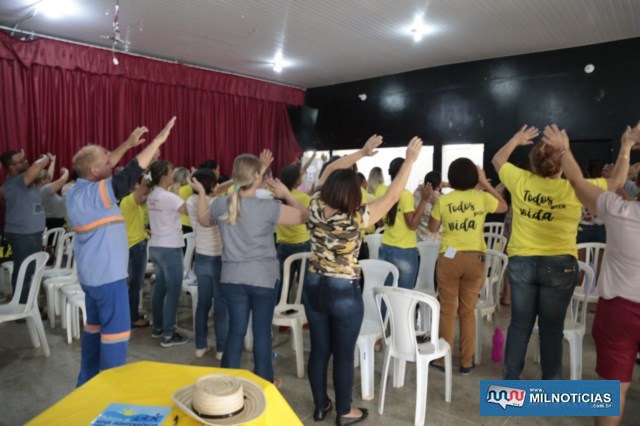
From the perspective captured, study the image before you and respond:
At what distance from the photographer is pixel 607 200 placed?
193cm

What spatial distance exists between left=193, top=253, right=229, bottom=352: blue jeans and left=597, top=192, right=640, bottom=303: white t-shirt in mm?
2203

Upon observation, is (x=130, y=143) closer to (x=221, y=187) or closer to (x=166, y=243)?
(x=221, y=187)

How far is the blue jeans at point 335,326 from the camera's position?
2.32 metres

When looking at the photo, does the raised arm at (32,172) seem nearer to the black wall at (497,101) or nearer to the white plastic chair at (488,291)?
the white plastic chair at (488,291)

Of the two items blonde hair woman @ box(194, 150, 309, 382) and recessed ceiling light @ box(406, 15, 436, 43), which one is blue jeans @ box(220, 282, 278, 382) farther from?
recessed ceiling light @ box(406, 15, 436, 43)

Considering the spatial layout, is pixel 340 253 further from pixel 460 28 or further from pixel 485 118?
pixel 485 118

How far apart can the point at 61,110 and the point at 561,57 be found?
22.8 ft

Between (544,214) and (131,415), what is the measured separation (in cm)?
230

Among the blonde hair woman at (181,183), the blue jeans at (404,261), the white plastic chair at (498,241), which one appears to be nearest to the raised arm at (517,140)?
the blue jeans at (404,261)

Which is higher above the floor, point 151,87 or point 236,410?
point 151,87

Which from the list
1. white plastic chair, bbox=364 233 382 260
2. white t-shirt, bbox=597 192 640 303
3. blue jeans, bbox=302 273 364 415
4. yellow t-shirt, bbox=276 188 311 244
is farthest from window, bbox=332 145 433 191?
white t-shirt, bbox=597 192 640 303

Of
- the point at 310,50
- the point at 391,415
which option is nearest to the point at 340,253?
the point at 391,415

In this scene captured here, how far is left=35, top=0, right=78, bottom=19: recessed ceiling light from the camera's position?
15.5ft

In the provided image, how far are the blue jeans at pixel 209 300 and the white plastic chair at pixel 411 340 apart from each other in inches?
43.5
